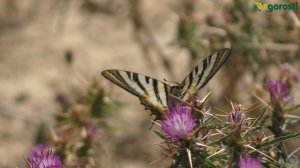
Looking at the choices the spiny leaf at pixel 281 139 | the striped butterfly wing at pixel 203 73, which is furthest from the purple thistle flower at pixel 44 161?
the spiny leaf at pixel 281 139

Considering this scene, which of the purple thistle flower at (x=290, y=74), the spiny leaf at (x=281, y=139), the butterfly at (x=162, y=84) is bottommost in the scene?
the spiny leaf at (x=281, y=139)

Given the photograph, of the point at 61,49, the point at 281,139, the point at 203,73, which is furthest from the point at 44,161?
the point at 61,49

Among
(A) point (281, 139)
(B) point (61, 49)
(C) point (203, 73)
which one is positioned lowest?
(A) point (281, 139)

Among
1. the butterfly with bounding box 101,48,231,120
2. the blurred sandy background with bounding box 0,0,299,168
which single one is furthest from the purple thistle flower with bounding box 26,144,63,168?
the blurred sandy background with bounding box 0,0,299,168

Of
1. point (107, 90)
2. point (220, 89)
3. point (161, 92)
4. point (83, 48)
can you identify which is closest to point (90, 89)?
point (107, 90)

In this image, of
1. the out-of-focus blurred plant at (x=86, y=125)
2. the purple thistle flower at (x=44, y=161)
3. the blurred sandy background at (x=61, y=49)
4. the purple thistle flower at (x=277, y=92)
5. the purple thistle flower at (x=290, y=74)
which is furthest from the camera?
the blurred sandy background at (x=61, y=49)

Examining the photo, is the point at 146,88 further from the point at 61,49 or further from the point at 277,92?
the point at 61,49

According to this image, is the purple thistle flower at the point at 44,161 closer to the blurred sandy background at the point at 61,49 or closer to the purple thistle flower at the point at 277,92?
the purple thistle flower at the point at 277,92
